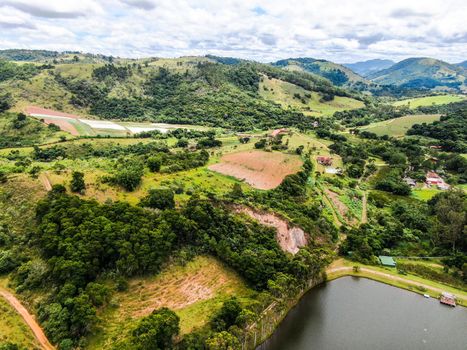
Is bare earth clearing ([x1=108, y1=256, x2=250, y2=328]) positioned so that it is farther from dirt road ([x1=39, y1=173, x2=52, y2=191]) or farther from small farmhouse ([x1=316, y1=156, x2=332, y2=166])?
small farmhouse ([x1=316, y1=156, x2=332, y2=166])

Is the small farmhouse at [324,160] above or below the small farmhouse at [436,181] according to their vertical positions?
above

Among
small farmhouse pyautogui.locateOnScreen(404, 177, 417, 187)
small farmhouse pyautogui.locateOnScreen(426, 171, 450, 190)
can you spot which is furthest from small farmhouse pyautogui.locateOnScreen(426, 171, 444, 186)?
small farmhouse pyautogui.locateOnScreen(404, 177, 417, 187)

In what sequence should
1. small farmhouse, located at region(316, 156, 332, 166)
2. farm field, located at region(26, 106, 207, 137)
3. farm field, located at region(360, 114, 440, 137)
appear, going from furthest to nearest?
farm field, located at region(360, 114, 440, 137)
farm field, located at region(26, 106, 207, 137)
small farmhouse, located at region(316, 156, 332, 166)

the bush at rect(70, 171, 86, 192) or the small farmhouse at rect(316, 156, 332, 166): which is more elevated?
the bush at rect(70, 171, 86, 192)

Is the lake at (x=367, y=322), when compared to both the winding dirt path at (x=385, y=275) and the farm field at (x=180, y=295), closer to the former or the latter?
the winding dirt path at (x=385, y=275)

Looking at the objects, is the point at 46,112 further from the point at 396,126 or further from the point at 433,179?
the point at 396,126

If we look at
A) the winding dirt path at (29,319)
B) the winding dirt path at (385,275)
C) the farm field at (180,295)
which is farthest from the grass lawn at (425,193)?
the winding dirt path at (29,319)
